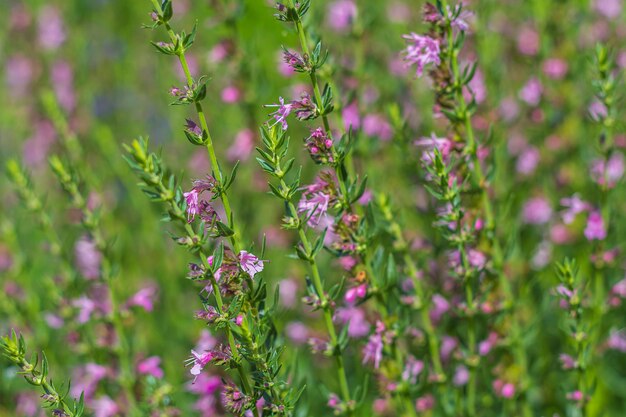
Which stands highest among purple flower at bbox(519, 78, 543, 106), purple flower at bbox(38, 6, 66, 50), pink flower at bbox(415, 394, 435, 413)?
purple flower at bbox(519, 78, 543, 106)

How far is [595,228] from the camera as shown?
12.3 feet

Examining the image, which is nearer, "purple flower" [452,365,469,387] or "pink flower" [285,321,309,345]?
"purple flower" [452,365,469,387]

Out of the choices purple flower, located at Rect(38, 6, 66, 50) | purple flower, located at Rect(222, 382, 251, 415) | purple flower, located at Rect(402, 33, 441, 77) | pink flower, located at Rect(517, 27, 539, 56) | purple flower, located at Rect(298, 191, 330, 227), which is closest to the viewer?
purple flower, located at Rect(222, 382, 251, 415)

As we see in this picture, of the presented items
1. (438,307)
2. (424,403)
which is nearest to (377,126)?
(438,307)

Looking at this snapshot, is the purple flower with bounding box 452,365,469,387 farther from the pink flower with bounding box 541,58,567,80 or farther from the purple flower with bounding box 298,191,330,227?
the pink flower with bounding box 541,58,567,80

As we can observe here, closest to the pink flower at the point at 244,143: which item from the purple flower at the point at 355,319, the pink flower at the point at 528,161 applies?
the purple flower at the point at 355,319

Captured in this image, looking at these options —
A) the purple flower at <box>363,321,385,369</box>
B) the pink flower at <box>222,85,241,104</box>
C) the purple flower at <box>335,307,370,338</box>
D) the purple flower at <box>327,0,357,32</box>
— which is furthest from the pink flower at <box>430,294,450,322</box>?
the pink flower at <box>222,85,241,104</box>

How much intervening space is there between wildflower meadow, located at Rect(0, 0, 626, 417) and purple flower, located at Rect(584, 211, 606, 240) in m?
0.02

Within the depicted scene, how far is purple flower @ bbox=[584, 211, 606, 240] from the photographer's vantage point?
12.1 ft

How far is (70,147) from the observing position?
5207mm

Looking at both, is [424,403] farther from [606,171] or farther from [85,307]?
[85,307]

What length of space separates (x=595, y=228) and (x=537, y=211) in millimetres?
1170

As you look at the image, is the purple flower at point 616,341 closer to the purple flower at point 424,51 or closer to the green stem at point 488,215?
the green stem at point 488,215

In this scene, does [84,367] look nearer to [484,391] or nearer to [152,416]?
[152,416]
